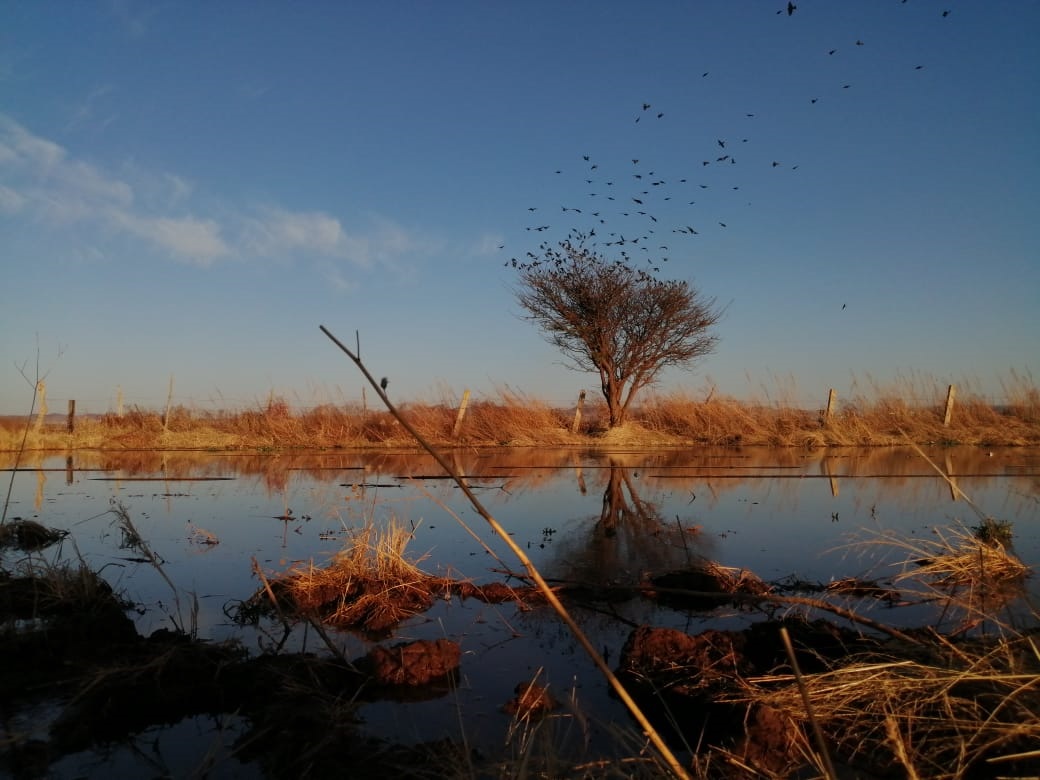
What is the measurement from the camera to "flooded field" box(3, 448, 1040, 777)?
2.69 m

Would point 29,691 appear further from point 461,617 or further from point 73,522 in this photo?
point 73,522

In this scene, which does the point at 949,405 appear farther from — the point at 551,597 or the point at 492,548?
the point at 551,597

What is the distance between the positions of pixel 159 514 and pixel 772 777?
7.57 m

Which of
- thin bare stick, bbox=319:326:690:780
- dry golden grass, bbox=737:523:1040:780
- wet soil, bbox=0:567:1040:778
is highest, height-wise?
thin bare stick, bbox=319:326:690:780

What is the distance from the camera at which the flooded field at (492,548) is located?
2.69 m

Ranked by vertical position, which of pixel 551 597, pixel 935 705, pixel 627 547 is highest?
pixel 551 597

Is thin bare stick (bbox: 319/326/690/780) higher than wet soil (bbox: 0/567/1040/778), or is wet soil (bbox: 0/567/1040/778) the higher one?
thin bare stick (bbox: 319/326/690/780)

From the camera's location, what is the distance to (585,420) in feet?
83.4

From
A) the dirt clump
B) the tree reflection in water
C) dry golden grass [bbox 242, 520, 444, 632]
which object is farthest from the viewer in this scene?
the tree reflection in water

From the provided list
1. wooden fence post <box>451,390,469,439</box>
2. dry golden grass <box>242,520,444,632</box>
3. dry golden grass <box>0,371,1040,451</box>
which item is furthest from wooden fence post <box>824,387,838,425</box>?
dry golden grass <box>242,520,444,632</box>

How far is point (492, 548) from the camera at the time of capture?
6309 mm

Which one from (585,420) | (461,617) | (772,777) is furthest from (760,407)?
(772,777)

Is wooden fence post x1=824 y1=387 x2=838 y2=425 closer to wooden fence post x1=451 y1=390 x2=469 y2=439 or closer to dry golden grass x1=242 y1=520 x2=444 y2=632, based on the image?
wooden fence post x1=451 y1=390 x2=469 y2=439

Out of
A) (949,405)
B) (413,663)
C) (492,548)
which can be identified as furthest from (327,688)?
(949,405)
